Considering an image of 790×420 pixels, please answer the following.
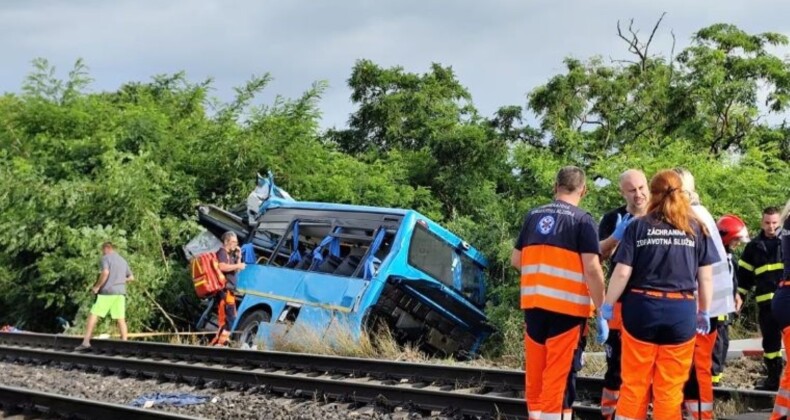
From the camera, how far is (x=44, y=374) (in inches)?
440

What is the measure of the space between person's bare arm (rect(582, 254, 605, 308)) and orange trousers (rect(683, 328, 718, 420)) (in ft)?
3.66

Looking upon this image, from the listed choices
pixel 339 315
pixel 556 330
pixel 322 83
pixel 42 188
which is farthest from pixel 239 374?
pixel 322 83

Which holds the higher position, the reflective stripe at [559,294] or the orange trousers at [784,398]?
the reflective stripe at [559,294]

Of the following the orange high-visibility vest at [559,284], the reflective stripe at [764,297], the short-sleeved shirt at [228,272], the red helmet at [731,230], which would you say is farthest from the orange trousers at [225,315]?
the orange high-visibility vest at [559,284]

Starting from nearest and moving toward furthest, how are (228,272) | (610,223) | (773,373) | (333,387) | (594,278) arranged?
(594,278) → (610,223) → (773,373) → (333,387) → (228,272)

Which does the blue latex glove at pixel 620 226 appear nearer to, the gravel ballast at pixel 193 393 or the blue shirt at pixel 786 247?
the blue shirt at pixel 786 247

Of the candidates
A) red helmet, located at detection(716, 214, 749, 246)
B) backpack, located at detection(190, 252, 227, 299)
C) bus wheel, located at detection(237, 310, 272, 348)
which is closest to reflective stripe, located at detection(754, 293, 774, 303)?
red helmet, located at detection(716, 214, 749, 246)

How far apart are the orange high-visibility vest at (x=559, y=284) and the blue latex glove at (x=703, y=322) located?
2.32 ft

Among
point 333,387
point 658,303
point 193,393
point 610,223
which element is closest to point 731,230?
point 610,223

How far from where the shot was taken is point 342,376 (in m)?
9.95

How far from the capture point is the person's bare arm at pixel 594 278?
5379 millimetres

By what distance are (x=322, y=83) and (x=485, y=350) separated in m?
9.19

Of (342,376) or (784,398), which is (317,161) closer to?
(342,376)

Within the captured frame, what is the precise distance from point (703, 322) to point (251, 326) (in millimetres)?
8597
